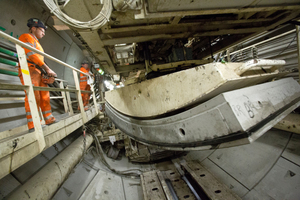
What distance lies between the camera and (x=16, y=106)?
2682 millimetres

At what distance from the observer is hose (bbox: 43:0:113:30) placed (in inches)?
46.0

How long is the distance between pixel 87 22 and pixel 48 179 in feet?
8.20

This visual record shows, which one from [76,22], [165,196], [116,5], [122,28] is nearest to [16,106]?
[76,22]

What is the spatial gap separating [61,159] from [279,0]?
4.58m

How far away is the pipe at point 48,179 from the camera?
1617 mm

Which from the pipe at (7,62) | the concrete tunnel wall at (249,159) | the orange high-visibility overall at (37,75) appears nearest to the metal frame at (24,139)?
the orange high-visibility overall at (37,75)

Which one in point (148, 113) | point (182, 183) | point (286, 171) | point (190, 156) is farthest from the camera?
point (190, 156)

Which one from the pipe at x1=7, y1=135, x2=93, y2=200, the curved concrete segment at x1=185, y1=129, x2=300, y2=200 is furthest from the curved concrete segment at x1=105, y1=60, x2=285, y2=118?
the curved concrete segment at x1=185, y1=129, x2=300, y2=200

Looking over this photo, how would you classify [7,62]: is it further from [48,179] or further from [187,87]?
[187,87]

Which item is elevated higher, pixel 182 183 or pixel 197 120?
pixel 197 120

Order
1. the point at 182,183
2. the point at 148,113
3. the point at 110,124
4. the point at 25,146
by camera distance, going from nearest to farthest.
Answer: the point at 25,146 → the point at 148,113 → the point at 182,183 → the point at 110,124

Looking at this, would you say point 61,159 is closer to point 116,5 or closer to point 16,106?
point 16,106

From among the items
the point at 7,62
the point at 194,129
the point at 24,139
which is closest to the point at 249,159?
the point at 194,129

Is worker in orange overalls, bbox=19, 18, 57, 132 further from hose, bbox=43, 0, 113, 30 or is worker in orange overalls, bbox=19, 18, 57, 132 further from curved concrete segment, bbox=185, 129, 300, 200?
curved concrete segment, bbox=185, 129, 300, 200
